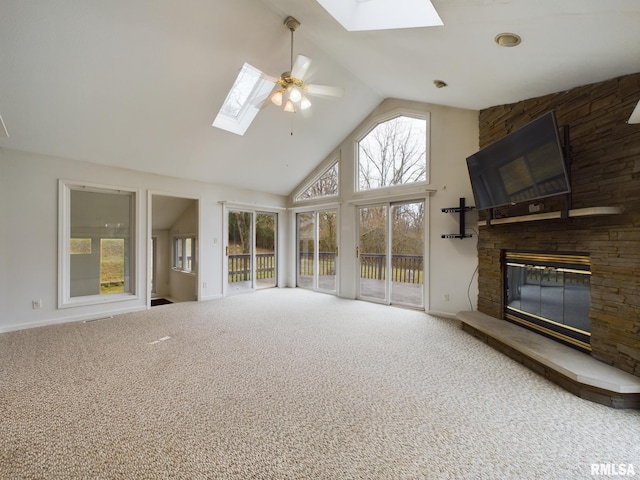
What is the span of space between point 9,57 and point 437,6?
13.3 feet

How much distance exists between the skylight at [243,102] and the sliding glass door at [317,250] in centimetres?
267

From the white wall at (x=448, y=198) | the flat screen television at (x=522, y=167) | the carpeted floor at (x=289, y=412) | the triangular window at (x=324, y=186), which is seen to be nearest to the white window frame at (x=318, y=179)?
the triangular window at (x=324, y=186)

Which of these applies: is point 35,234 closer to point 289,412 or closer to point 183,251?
point 183,251

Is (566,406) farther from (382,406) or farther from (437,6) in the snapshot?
(437,6)

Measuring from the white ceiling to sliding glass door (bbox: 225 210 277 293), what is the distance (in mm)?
2029

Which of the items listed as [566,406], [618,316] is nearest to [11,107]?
[566,406]

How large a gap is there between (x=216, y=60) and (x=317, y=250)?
Answer: 169 inches

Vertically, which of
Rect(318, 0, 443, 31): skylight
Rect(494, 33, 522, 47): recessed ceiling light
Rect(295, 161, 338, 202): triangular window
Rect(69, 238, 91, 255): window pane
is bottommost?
Rect(69, 238, 91, 255): window pane

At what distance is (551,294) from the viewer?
122 inches

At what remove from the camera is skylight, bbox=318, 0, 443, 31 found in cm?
238

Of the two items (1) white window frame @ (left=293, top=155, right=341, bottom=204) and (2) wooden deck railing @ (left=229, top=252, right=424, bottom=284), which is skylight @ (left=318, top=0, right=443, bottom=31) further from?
(2) wooden deck railing @ (left=229, top=252, right=424, bottom=284)

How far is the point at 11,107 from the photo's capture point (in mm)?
3236

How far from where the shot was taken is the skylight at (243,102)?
4145 millimetres

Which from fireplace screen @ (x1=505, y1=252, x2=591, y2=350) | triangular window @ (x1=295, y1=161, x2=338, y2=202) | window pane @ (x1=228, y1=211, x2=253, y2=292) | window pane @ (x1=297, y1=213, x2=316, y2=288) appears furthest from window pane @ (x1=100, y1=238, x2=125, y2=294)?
fireplace screen @ (x1=505, y1=252, x2=591, y2=350)
